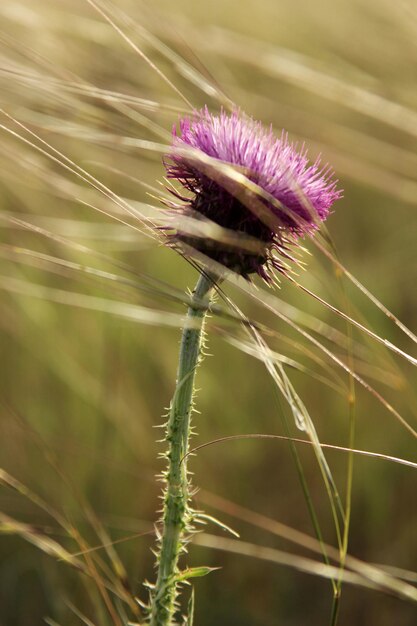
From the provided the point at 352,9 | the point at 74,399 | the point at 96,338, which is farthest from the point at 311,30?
the point at 74,399

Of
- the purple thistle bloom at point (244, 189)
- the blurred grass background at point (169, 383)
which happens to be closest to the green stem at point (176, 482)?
the purple thistle bloom at point (244, 189)

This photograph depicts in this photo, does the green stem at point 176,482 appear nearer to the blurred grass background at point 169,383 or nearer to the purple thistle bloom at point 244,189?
the purple thistle bloom at point 244,189

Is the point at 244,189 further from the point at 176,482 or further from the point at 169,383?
the point at 169,383

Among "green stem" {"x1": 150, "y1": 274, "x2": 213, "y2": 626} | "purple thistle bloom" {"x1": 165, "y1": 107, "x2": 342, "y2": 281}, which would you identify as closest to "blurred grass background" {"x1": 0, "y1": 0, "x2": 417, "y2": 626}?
"purple thistle bloom" {"x1": 165, "y1": 107, "x2": 342, "y2": 281}

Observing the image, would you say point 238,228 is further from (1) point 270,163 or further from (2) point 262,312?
(2) point 262,312

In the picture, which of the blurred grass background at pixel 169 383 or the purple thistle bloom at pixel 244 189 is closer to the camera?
the purple thistle bloom at pixel 244 189

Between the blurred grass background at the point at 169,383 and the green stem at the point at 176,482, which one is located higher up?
the blurred grass background at the point at 169,383

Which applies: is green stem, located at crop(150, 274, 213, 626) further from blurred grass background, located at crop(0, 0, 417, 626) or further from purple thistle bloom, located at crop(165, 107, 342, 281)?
blurred grass background, located at crop(0, 0, 417, 626)
